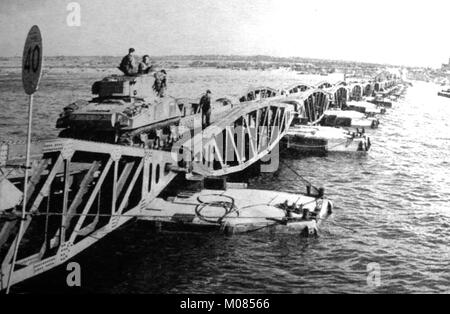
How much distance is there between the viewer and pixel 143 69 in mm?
21688

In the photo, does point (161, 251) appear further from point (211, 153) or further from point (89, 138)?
point (211, 153)

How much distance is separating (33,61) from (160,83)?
14.8 metres

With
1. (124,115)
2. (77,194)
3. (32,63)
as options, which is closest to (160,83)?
(124,115)

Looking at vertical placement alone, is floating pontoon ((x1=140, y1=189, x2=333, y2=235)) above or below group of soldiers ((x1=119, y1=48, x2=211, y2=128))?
below

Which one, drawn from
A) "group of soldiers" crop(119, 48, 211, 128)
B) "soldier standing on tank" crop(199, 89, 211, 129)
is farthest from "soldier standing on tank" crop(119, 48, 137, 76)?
"soldier standing on tank" crop(199, 89, 211, 129)

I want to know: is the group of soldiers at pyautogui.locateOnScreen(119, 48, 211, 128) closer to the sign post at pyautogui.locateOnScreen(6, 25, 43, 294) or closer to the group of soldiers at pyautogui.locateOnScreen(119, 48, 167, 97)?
the group of soldiers at pyautogui.locateOnScreen(119, 48, 167, 97)

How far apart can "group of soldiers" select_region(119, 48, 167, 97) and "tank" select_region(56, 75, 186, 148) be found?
1.36 ft

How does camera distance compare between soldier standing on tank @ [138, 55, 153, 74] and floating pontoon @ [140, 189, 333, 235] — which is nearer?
floating pontoon @ [140, 189, 333, 235]

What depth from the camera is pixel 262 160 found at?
1346 inches

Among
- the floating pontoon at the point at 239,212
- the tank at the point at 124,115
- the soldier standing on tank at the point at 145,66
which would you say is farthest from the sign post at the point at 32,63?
the soldier standing on tank at the point at 145,66

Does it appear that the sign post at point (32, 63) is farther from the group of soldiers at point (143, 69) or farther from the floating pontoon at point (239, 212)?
the group of soldiers at point (143, 69)

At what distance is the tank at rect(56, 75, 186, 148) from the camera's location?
17.8 m
